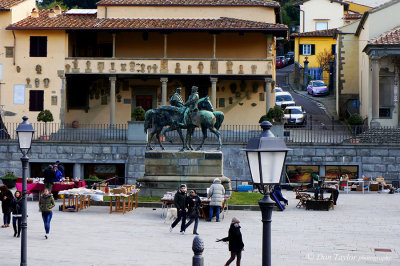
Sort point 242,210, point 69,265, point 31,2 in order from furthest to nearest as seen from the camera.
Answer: point 31,2 < point 242,210 < point 69,265

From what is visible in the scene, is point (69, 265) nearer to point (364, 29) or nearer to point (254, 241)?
point (254, 241)

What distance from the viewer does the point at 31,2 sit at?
166ft

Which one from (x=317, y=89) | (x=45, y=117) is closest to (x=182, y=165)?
(x=45, y=117)

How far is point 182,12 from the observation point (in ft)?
166

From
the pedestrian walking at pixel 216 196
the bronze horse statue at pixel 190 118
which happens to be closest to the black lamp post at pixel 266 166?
the pedestrian walking at pixel 216 196

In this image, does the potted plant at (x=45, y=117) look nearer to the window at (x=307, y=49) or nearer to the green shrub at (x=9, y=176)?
the green shrub at (x=9, y=176)

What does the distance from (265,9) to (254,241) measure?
30.9 meters

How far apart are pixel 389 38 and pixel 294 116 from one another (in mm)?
8445

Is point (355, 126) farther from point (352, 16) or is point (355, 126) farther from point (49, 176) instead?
point (352, 16)

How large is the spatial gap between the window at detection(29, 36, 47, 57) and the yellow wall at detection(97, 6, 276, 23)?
4.51m

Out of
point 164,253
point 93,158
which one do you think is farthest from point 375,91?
point 164,253

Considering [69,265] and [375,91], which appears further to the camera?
[375,91]

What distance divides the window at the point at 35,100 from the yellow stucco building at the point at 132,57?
6cm

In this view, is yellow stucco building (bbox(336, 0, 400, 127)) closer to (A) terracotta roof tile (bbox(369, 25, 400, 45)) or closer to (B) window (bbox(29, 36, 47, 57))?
(A) terracotta roof tile (bbox(369, 25, 400, 45))
